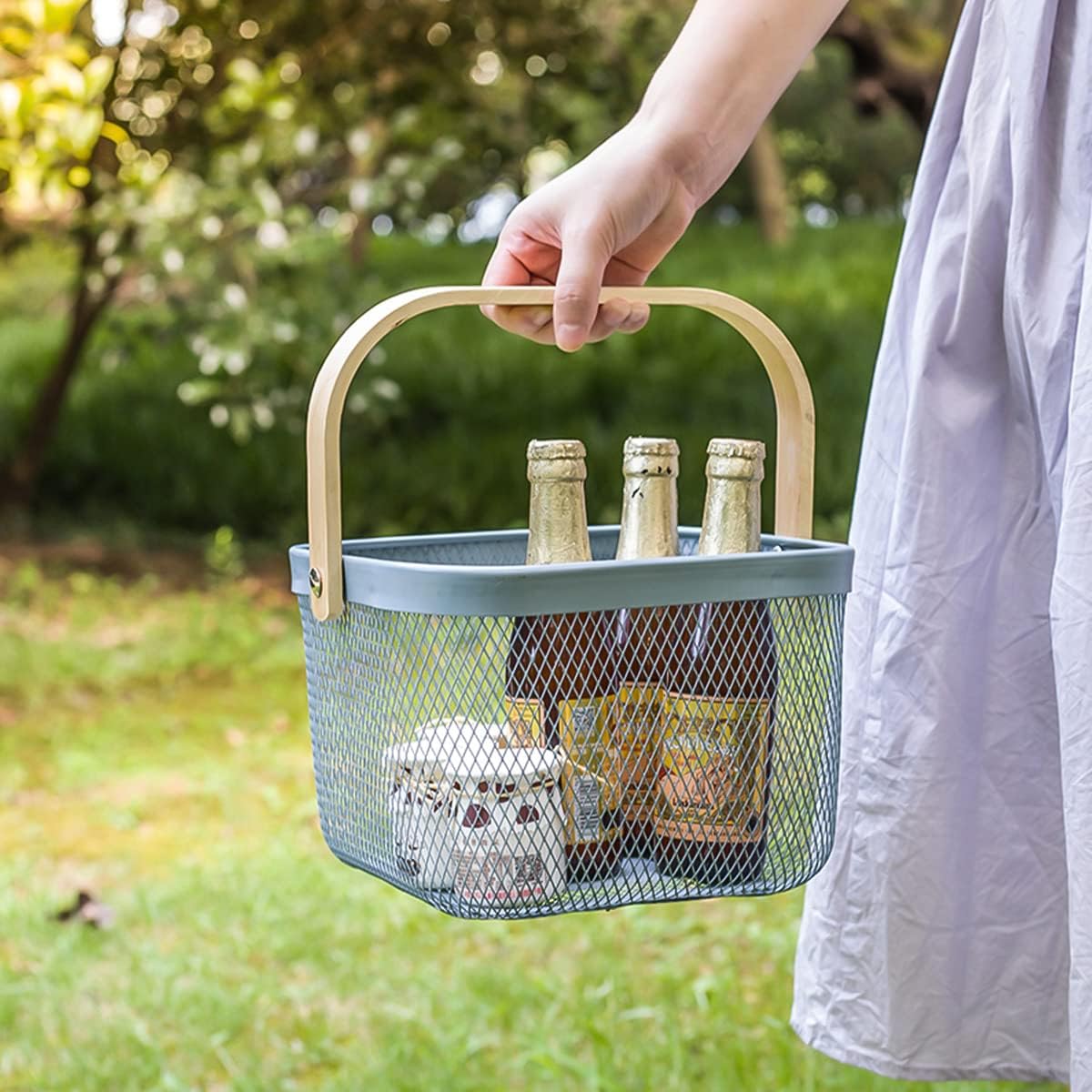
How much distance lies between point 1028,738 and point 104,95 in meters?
4.37

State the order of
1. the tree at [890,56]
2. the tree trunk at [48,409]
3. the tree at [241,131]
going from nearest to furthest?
the tree at [241,131], the tree at [890,56], the tree trunk at [48,409]

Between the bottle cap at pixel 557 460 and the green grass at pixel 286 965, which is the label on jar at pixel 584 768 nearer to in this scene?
the bottle cap at pixel 557 460

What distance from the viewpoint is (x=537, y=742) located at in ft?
3.43

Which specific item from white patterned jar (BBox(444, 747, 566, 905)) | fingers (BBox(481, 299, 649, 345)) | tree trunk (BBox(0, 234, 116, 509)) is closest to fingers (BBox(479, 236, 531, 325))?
fingers (BBox(481, 299, 649, 345))

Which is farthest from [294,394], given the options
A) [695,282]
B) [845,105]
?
[845,105]

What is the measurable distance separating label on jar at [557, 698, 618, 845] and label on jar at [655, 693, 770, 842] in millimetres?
43

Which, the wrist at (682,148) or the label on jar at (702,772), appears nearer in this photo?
the label on jar at (702,772)

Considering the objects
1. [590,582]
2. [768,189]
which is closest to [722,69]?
[590,582]

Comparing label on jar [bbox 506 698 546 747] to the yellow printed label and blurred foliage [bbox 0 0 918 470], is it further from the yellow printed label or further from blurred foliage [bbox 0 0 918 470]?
blurred foliage [bbox 0 0 918 470]

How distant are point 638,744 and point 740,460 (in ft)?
0.84

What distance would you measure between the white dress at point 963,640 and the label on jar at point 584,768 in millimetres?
324

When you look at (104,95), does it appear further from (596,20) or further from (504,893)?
(504,893)

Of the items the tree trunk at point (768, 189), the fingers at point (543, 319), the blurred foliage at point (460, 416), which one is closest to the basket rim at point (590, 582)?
the fingers at point (543, 319)

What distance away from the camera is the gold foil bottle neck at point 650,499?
1180 mm
